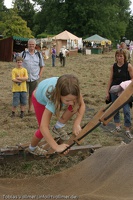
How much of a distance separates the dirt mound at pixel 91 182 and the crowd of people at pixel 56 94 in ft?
1.48

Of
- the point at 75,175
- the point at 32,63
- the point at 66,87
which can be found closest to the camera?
the point at 66,87

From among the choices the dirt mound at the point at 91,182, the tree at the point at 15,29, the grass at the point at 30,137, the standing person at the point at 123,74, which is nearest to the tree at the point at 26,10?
the tree at the point at 15,29

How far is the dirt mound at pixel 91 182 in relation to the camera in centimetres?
295

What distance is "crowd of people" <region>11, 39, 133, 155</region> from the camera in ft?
9.98

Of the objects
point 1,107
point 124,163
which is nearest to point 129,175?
point 124,163

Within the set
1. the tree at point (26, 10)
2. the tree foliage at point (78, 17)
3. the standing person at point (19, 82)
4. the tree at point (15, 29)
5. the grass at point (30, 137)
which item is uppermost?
the tree at point (26, 10)

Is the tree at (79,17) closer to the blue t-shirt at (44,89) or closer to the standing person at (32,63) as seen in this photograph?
the standing person at (32,63)

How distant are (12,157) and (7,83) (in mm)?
8956

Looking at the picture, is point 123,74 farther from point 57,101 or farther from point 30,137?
point 57,101

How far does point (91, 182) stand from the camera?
11.3 feet

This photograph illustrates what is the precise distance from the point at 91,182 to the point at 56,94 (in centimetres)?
109

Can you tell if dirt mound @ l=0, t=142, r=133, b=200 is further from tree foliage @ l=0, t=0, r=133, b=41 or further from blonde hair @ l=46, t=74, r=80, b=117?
tree foliage @ l=0, t=0, r=133, b=41

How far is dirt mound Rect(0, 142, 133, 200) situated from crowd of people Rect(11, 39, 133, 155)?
0.45 meters

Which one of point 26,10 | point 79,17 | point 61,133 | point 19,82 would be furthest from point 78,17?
point 61,133
